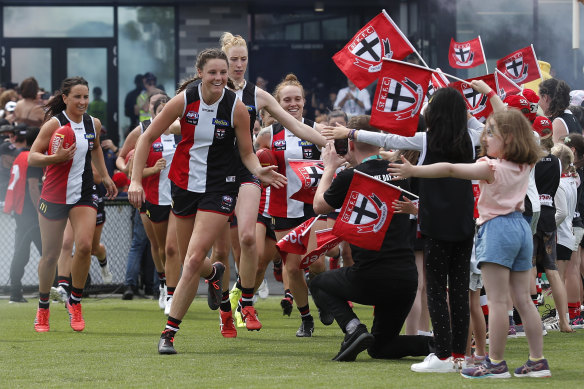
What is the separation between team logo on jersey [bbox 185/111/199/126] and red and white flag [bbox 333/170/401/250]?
1577 millimetres

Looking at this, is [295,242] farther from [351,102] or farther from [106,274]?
[351,102]

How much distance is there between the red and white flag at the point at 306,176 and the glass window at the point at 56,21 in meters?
10.5

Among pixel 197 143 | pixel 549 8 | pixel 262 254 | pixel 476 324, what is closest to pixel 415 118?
pixel 476 324

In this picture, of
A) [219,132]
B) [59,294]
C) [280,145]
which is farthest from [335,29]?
[219,132]

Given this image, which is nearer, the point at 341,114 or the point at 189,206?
the point at 189,206

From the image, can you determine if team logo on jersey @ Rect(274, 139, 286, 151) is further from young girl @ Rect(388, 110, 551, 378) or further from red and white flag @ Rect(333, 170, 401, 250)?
young girl @ Rect(388, 110, 551, 378)

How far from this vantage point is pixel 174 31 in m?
19.5

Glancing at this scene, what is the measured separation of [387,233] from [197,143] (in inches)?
67.1

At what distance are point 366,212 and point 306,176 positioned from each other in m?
2.75

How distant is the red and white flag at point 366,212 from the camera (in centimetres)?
668

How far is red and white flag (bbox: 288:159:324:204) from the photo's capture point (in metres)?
9.48

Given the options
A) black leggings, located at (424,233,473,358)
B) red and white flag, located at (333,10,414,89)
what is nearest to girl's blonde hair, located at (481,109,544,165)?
black leggings, located at (424,233,473,358)

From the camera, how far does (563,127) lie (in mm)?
10156

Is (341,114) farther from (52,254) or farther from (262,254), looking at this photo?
(52,254)
